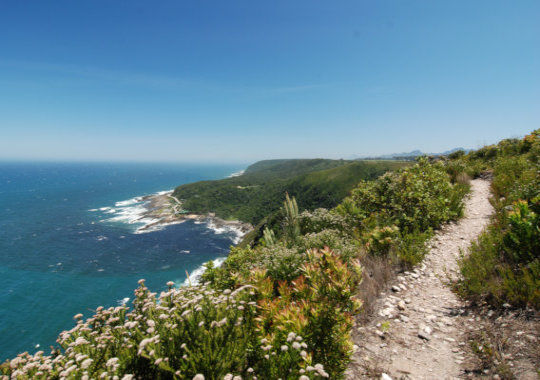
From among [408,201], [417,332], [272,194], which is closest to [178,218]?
[272,194]

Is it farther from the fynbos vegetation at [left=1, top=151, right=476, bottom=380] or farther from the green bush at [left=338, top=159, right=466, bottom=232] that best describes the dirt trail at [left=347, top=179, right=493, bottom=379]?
the green bush at [left=338, top=159, right=466, bottom=232]

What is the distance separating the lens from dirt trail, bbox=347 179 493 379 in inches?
134

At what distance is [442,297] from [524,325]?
5.76 feet

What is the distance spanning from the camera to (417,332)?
4.20m

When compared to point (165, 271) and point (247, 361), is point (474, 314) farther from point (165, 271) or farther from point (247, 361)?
point (165, 271)

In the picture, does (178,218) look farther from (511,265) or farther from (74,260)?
(511,265)

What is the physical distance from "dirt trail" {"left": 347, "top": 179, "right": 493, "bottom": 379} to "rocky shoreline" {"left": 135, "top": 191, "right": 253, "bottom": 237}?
9075cm

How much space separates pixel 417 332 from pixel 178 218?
367 feet

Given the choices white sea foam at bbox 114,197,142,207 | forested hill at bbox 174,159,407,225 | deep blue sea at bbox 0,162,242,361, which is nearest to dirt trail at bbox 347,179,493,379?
deep blue sea at bbox 0,162,242,361

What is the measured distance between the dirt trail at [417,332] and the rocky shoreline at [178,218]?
90.7 m

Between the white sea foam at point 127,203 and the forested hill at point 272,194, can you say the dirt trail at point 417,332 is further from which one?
the white sea foam at point 127,203

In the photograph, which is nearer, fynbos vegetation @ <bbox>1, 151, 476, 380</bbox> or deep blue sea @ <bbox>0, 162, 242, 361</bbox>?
fynbos vegetation @ <bbox>1, 151, 476, 380</bbox>

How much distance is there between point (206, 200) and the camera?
445 feet

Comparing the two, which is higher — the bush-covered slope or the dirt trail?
the bush-covered slope
